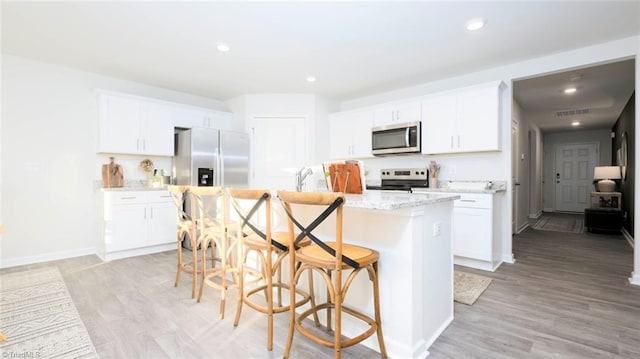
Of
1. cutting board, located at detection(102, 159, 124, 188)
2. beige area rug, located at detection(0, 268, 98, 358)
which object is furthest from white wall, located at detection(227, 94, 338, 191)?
beige area rug, located at detection(0, 268, 98, 358)

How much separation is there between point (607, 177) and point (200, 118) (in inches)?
307

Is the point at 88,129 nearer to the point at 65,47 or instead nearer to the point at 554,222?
the point at 65,47

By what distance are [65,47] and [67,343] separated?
9.89 feet

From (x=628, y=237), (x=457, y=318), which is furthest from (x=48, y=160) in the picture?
(x=628, y=237)

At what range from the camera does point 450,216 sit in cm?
211

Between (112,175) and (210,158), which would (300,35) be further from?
(112,175)

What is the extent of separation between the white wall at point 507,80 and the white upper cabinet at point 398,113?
1.23 feet

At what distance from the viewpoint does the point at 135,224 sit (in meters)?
3.95

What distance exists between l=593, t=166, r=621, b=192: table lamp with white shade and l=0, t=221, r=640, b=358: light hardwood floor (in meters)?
3.61

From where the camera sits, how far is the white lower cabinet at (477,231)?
3322mm

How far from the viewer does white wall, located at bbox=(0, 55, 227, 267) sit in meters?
3.56

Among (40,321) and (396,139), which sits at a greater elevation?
(396,139)

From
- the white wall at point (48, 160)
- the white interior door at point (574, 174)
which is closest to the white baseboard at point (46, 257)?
the white wall at point (48, 160)

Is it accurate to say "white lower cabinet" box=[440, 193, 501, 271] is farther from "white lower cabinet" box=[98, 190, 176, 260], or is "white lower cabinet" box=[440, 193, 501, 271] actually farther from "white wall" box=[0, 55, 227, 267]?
"white wall" box=[0, 55, 227, 267]
